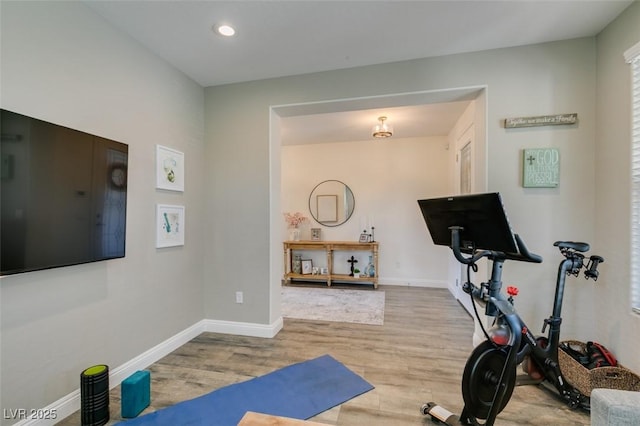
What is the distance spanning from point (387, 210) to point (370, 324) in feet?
8.30

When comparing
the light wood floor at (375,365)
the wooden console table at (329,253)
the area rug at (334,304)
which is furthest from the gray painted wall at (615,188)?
the wooden console table at (329,253)

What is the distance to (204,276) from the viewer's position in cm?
318

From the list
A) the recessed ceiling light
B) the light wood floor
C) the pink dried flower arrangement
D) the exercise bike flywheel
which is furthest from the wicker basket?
the pink dried flower arrangement

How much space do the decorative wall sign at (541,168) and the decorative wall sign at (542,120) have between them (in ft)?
0.71

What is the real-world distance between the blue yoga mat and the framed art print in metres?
1.33

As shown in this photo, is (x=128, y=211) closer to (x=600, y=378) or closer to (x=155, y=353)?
(x=155, y=353)

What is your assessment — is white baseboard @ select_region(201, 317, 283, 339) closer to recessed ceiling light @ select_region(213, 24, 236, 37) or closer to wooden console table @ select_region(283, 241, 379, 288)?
wooden console table @ select_region(283, 241, 379, 288)

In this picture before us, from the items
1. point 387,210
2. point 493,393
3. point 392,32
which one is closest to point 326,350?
point 493,393

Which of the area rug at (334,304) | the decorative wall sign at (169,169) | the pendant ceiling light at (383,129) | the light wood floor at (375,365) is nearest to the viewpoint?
the light wood floor at (375,365)

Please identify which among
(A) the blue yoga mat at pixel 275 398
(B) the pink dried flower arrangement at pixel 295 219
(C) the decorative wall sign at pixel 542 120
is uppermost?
(C) the decorative wall sign at pixel 542 120

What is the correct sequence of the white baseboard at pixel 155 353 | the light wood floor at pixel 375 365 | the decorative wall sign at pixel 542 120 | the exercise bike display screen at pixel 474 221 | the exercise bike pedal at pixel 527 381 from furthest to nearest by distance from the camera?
the decorative wall sign at pixel 542 120 < the exercise bike pedal at pixel 527 381 < the light wood floor at pixel 375 365 < the white baseboard at pixel 155 353 < the exercise bike display screen at pixel 474 221

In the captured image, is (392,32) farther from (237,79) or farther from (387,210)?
(387,210)

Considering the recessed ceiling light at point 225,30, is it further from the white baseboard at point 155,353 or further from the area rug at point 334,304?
the area rug at point 334,304

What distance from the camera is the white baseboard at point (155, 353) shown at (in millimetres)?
1733
